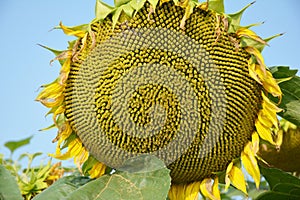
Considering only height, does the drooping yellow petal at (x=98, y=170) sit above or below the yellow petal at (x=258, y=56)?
below

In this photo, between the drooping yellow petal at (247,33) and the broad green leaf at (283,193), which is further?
the broad green leaf at (283,193)

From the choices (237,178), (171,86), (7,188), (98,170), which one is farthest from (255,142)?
(7,188)

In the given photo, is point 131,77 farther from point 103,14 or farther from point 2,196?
point 2,196

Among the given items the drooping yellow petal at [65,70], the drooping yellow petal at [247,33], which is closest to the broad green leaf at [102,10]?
the drooping yellow petal at [65,70]

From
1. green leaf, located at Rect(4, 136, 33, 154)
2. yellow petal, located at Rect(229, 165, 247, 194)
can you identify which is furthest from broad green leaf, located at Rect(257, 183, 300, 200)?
green leaf, located at Rect(4, 136, 33, 154)

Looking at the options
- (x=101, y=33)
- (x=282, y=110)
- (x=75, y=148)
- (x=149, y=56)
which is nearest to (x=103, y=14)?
(x=101, y=33)

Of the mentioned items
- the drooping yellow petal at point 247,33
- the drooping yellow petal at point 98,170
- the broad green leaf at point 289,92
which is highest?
the drooping yellow petal at point 247,33

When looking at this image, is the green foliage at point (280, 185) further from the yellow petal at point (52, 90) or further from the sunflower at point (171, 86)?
the yellow petal at point (52, 90)
